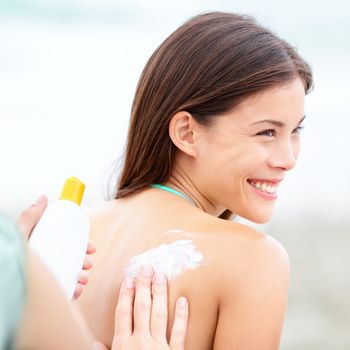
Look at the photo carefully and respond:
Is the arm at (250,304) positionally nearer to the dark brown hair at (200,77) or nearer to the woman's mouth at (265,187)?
the woman's mouth at (265,187)

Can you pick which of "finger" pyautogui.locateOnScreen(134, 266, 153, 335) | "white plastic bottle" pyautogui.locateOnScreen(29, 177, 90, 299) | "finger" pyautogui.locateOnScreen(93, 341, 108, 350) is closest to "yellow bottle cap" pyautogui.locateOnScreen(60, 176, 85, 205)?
"white plastic bottle" pyautogui.locateOnScreen(29, 177, 90, 299)

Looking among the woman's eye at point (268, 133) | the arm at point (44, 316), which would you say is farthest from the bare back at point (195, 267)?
the arm at point (44, 316)

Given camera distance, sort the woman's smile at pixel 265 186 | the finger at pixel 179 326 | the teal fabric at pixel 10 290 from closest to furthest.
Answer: the teal fabric at pixel 10 290 → the finger at pixel 179 326 → the woman's smile at pixel 265 186

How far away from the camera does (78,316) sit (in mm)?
1082

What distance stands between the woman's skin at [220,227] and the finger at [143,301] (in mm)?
63

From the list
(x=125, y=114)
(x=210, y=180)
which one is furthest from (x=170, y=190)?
(x=125, y=114)

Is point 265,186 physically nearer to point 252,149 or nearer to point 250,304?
Result: point 252,149

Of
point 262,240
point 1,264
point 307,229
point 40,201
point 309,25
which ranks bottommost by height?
point 307,229

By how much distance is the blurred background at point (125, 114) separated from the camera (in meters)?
6.31

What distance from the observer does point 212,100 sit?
2197 millimetres

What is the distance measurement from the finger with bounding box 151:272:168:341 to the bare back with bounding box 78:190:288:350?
25 millimetres

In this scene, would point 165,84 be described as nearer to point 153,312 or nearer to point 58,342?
point 153,312

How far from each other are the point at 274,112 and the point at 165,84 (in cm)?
31

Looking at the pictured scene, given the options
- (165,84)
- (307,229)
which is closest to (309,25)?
(307,229)
